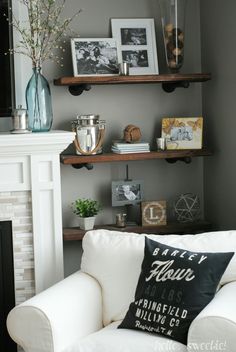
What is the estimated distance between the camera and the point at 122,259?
10.3ft

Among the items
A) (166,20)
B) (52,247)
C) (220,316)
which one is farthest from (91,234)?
(166,20)

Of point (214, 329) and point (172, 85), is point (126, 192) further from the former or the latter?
point (214, 329)

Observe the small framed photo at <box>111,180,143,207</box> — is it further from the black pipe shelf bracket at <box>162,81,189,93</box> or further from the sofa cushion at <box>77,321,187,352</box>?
the sofa cushion at <box>77,321,187,352</box>

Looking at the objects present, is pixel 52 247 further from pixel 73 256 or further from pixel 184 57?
pixel 184 57

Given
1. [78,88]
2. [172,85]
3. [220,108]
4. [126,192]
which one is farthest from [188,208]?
[78,88]

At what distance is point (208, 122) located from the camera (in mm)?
3992

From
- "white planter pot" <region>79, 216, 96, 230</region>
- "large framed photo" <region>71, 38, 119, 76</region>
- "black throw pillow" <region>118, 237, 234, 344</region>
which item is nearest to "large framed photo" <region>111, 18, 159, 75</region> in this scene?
"large framed photo" <region>71, 38, 119, 76</region>

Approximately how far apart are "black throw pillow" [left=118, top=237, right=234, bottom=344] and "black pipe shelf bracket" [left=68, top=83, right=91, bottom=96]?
1.18 metres

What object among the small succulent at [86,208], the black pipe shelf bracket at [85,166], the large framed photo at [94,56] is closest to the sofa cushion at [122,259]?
the small succulent at [86,208]

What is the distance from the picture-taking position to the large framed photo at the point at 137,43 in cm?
384

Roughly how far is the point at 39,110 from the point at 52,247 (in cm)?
71

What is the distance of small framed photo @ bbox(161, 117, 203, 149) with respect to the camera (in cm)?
385

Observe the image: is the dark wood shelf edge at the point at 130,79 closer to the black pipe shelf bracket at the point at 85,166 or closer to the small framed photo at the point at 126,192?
the black pipe shelf bracket at the point at 85,166

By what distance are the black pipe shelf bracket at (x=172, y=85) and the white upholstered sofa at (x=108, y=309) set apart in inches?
40.7
